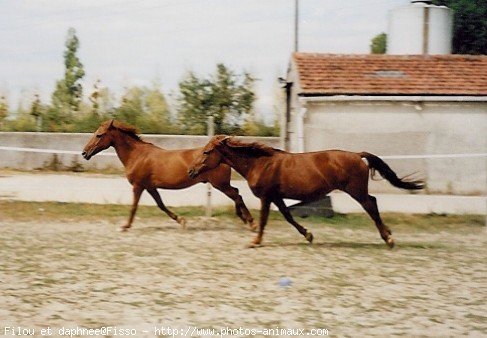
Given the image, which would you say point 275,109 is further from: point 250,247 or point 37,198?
point 250,247

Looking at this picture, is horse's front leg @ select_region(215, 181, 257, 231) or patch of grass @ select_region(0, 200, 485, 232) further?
patch of grass @ select_region(0, 200, 485, 232)

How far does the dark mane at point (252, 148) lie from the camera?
9578 millimetres

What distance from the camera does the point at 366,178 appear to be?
30.7ft

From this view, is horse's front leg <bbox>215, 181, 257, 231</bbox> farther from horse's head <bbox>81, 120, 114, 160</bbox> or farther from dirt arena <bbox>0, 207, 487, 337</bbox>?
horse's head <bbox>81, 120, 114, 160</bbox>

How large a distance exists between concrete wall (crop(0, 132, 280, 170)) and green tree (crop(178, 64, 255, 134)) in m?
1.63

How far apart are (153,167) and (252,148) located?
7.43 ft

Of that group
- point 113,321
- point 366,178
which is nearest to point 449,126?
point 366,178

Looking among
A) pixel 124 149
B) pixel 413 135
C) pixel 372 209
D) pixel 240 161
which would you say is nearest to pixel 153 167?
pixel 124 149

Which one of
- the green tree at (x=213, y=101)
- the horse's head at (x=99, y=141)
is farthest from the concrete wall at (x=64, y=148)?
the horse's head at (x=99, y=141)

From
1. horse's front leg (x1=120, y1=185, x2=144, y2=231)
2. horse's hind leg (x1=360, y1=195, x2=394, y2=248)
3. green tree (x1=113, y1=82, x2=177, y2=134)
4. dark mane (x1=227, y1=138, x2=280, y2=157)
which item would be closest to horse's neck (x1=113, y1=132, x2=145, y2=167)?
horse's front leg (x1=120, y1=185, x2=144, y2=231)

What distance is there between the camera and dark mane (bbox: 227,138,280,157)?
31.4 ft

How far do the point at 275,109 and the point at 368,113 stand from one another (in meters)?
5.97

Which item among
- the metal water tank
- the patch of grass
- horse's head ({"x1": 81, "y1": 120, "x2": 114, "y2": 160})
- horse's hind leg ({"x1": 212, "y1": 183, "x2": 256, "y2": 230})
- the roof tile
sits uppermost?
the metal water tank

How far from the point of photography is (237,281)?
7.20 m
